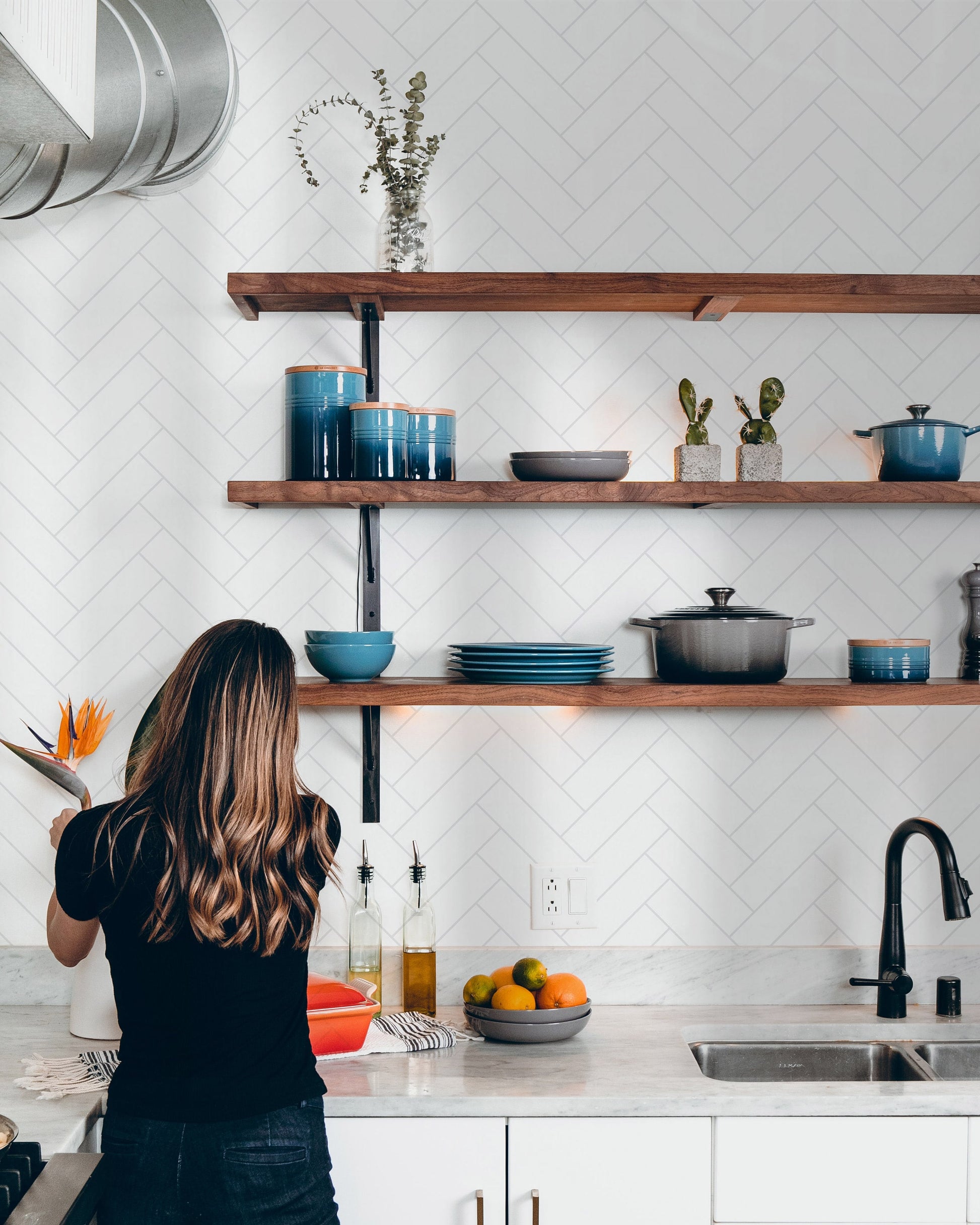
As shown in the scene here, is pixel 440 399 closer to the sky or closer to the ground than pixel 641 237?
closer to the ground

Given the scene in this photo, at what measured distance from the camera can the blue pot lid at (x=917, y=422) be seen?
2057 millimetres

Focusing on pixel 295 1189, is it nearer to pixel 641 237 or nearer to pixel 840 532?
pixel 840 532

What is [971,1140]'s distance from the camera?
1735mm

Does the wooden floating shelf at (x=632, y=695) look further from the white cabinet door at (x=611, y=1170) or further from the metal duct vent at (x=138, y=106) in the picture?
the metal duct vent at (x=138, y=106)

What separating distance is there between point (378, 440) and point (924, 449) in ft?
3.21

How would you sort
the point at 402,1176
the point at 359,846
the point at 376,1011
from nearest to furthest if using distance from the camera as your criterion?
the point at 402,1176
the point at 376,1011
the point at 359,846

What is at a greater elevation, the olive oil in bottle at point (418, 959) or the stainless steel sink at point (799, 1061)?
the olive oil in bottle at point (418, 959)

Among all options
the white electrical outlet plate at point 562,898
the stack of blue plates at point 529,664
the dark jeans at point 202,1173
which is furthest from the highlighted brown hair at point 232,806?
the white electrical outlet plate at point 562,898

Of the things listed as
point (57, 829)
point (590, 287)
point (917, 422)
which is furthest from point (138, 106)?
point (917, 422)

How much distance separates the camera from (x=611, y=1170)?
1721 millimetres

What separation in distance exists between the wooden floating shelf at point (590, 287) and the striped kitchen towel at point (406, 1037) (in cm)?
129

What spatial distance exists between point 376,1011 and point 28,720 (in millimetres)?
901

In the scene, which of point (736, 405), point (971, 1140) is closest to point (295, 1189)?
point (971, 1140)

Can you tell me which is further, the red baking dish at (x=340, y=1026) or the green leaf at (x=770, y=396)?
the green leaf at (x=770, y=396)
